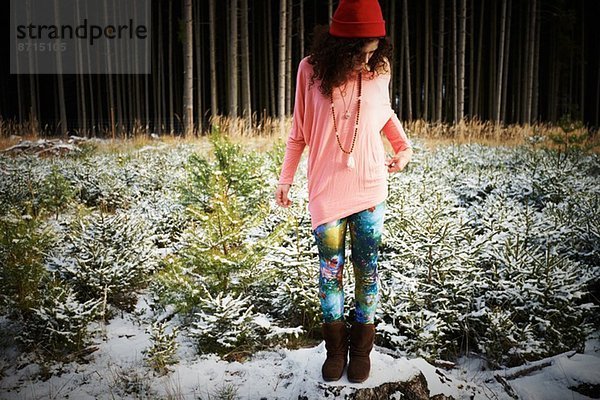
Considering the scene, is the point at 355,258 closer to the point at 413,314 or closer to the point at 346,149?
the point at 346,149

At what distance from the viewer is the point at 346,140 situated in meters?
2.25

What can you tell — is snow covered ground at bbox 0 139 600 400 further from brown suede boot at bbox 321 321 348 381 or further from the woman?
the woman

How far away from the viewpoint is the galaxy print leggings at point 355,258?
2.33 meters

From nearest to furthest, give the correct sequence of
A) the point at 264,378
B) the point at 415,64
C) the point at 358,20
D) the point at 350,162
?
the point at 358,20 → the point at 350,162 → the point at 264,378 → the point at 415,64

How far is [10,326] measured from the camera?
3623 millimetres

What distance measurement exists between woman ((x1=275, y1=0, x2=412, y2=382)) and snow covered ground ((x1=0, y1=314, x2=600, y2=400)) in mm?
539

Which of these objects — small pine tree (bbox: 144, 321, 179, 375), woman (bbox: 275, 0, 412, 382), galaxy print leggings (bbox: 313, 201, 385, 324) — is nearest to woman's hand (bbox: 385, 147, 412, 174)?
woman (bbox: 275, 0, 412, 382)

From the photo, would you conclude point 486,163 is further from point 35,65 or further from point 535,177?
point 35,65

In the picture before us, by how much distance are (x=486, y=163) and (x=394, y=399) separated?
21.5 ft

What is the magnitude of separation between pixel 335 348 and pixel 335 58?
169 cm

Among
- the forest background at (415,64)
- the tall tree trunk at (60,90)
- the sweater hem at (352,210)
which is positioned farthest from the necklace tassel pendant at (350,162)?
the forest background at (415,64)

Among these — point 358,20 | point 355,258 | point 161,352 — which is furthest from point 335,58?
point 161,352

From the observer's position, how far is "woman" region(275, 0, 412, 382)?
2.13 meters

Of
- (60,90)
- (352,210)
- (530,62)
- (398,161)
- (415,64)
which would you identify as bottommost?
(352,210)
